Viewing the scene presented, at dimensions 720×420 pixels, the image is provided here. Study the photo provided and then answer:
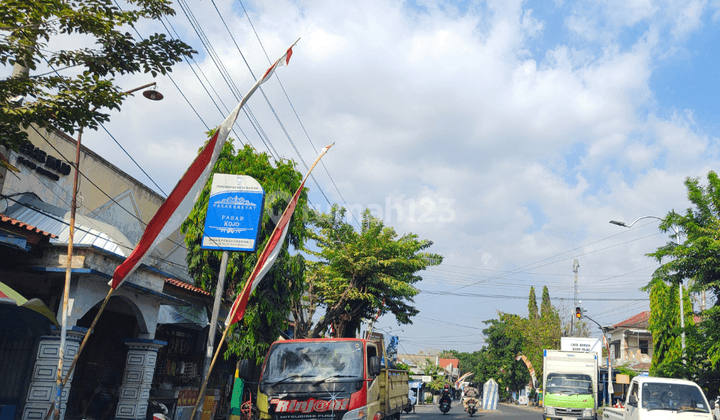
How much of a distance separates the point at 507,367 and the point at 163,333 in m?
55.0

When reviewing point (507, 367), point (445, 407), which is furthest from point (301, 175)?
point (507, 367)

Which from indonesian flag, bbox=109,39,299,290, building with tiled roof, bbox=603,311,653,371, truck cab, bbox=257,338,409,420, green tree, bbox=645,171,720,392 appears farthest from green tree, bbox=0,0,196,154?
building with tiled roof, bbox=603,311,653,371

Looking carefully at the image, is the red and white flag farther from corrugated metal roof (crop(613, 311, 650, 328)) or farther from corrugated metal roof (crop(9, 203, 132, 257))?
corrugated metal roof (crop(613, 311, 650, 328))

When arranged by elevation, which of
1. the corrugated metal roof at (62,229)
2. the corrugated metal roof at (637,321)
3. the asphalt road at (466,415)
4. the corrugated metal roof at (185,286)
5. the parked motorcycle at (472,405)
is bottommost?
the asphalt road at (466,415)

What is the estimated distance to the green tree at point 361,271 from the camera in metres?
23.3

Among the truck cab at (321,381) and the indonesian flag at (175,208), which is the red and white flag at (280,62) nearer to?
the indonesian flag at (175,208)

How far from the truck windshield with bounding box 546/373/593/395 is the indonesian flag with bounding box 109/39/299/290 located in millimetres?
Result: 16655

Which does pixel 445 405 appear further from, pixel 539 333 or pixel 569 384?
pixel 539 333

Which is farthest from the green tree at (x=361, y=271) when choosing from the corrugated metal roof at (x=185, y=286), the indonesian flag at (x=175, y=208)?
the indonesian flag at (x=175, y=208)

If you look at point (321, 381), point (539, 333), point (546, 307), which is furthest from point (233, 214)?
point (546, 307)

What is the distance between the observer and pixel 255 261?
1534cm

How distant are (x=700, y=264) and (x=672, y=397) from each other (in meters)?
5.76

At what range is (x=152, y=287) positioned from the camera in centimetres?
1207

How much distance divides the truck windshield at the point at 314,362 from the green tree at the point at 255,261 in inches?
217
